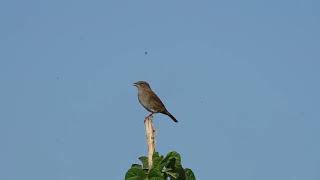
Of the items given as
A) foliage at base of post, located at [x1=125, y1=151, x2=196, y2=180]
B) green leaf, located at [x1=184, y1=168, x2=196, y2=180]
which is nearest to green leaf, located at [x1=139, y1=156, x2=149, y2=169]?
foliage at base of post, located at [x1=125, y1=151, x2=196, y2=180]

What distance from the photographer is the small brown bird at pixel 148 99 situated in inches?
646

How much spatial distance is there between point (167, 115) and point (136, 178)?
7079mm

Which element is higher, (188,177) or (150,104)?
(150,104)

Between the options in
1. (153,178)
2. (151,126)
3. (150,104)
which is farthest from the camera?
(150,104)

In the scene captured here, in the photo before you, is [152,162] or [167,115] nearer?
[152,162]

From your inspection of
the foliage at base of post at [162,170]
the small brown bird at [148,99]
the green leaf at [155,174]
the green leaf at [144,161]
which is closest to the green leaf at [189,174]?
the foliage at base of post at [162,170]

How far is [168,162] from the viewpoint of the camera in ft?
33.1

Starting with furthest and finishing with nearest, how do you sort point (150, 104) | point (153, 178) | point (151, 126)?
point (150, 104), point (151, 126), point (153, 178)

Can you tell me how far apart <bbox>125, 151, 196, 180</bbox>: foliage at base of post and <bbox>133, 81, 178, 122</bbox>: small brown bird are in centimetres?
609

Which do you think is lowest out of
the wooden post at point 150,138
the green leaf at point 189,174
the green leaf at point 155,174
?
the green leaf at point 155,174

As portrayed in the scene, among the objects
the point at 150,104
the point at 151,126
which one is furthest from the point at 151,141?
the point at 150,104

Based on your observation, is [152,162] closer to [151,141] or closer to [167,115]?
[151,141]

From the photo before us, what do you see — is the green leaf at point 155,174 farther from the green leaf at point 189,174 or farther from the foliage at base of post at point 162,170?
the green leaf at point 189,174

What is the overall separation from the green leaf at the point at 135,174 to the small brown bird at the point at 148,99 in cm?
644
